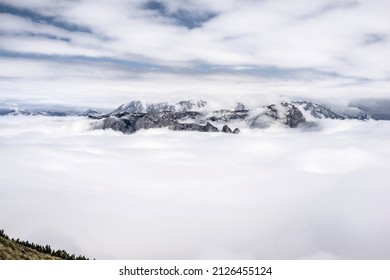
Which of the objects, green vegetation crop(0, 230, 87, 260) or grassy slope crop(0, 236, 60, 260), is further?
green vegetation crop(0, 230, 87, 260)

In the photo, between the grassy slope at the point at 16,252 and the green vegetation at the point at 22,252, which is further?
the green vegetation at the point at 22,252

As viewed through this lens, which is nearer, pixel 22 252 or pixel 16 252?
pixel 16 252

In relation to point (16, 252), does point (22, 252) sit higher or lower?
lower
